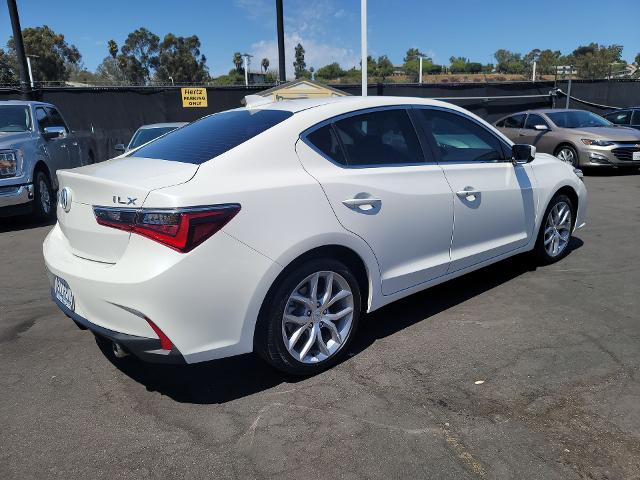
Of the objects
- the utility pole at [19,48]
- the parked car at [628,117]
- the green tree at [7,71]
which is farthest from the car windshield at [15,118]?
the green tree at [7,71]

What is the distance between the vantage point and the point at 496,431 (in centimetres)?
258

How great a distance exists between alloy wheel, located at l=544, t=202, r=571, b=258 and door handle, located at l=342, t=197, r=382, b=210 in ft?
8.13

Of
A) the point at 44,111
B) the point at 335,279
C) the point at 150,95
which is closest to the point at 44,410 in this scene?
the point at 335,279

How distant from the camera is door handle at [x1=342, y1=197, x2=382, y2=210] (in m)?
3.11

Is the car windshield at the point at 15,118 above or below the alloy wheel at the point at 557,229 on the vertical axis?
above

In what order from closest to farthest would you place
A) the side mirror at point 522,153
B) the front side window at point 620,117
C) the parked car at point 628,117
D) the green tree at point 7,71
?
the side mirror at point 522,153
the parked car at point 628,117
the front side window at point 620,117
the green tree at point 7,71

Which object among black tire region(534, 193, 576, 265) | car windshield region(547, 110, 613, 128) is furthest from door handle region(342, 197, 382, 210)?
car windshield region(547, 110, 613, 128)

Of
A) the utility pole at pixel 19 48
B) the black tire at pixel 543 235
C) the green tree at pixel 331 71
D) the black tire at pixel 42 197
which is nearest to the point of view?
the black tire at pixel 543 235

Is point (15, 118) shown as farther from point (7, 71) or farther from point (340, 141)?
point (7, 71)

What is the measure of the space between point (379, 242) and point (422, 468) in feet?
4.53

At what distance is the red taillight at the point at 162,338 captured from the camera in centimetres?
255

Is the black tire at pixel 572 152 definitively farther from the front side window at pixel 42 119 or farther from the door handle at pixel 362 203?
the front side window at pixel 42 119

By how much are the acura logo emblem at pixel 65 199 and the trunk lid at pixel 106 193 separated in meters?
0.01

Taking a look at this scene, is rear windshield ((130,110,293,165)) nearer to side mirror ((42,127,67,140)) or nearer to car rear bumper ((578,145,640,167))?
side mirror ((42,127,67,140))
